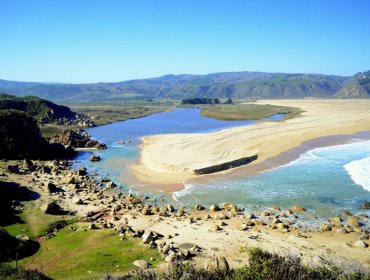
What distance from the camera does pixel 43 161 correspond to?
64375mm

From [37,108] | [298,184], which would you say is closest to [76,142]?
[37,108]

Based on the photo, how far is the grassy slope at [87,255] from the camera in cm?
2667

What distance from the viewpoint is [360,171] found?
5197 centimetres

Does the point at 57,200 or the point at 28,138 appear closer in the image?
the point at 57,200

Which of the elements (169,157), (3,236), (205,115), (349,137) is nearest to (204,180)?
(169,157)

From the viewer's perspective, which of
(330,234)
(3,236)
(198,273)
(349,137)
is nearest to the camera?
(198,273)

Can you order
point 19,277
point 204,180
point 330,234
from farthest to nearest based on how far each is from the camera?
point 204,180 → point 330,234 → point 19,277

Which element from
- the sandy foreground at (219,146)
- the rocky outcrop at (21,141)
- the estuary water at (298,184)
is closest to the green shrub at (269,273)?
the estuary water at (298,184)

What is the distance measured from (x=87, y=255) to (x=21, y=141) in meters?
43.5

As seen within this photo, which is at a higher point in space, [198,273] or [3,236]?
[198,273]

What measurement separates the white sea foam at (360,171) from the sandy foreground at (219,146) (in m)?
12.8

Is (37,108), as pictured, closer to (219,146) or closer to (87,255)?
(219,146)

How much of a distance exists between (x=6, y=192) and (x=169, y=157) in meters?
26.7

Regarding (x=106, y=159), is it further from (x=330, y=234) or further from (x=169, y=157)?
(x=330, y=234)
